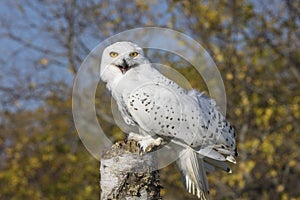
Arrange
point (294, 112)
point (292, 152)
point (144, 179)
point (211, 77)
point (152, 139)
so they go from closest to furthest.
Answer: point (144, 179) → point (152, 139) → point (211, 77) → point (294, 112) → point (292, 152)

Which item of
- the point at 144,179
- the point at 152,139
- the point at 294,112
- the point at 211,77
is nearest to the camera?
the point at 144,179

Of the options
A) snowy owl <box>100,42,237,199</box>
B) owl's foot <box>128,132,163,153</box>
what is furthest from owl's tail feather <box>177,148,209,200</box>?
owl's foot <box>128,132,163,153</box>

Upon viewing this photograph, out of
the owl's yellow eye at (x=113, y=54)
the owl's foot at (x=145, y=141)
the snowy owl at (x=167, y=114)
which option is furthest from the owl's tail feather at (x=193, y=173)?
the owl's yellow eye at (x=113, y=54)

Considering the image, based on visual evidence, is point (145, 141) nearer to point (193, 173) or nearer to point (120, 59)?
point (193, 173)

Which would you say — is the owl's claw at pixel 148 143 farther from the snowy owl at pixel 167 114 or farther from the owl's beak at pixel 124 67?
the owl's beak at pixel 124 67

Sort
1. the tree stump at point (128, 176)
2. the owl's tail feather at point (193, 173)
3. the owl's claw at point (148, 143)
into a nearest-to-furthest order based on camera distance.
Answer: the tree stump at point (128, 176), the owl's claw at point (148, 143), the owl's tail feather at point (193, 173)

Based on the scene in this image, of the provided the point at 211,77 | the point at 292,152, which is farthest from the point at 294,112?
the point at 211,77

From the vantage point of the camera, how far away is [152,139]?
16.1 ft

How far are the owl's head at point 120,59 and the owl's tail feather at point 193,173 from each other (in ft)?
2.83

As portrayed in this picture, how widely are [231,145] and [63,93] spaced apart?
24.5ft

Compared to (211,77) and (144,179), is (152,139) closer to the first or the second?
(144,179)

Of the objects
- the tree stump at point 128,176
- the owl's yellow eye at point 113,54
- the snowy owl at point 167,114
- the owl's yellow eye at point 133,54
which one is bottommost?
the tree stump at point 128,176

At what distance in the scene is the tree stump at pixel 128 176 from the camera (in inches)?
160

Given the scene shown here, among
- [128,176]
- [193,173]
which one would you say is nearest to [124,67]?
[193,173]
